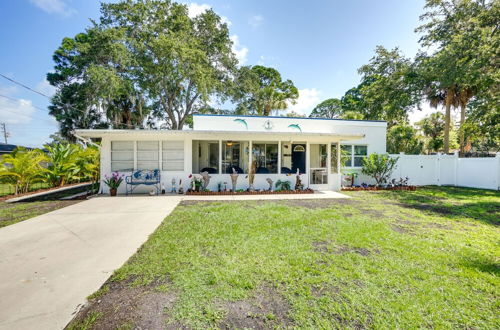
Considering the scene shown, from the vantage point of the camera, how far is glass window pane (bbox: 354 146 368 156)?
39.5 feet

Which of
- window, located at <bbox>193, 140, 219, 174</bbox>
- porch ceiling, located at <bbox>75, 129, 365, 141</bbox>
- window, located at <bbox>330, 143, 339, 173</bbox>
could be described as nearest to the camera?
porch ceiling, located at <bbox>75, 129, 365, 141</bbox>

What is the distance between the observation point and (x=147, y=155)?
8969mm

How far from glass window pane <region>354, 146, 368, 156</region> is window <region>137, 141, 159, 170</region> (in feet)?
35.3

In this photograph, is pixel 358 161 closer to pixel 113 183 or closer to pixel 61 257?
pixel 113 183

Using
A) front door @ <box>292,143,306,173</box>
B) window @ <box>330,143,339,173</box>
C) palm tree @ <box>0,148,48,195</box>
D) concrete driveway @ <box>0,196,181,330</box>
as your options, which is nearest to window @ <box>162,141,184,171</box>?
concrete driveway @ <box>0,196,181,330</box>

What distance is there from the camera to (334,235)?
414 cm

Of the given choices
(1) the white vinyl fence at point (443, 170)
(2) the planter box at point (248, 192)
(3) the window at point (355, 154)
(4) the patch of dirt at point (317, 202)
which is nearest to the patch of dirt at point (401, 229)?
(4) the patch of dirt at point (317, 202)

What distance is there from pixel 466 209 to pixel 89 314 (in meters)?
9.59

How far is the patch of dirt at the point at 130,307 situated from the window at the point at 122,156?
7394 mm

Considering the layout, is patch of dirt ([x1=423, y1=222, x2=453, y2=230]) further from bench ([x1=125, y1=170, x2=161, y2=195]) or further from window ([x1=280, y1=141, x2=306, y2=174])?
bench ([x1=125, y1=170, x2=161, y2=195])

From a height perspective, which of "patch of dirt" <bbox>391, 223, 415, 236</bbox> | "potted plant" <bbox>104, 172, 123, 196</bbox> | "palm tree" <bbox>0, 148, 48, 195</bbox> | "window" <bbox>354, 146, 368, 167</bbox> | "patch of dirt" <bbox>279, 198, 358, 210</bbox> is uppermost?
"window" <bbox>354, 146, 368, 167</bbox>

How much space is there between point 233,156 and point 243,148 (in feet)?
2.43

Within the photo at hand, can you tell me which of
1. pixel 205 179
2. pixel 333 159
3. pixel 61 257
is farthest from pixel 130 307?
pixel 333 159

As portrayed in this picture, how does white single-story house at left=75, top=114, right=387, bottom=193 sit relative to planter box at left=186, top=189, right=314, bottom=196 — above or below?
above
